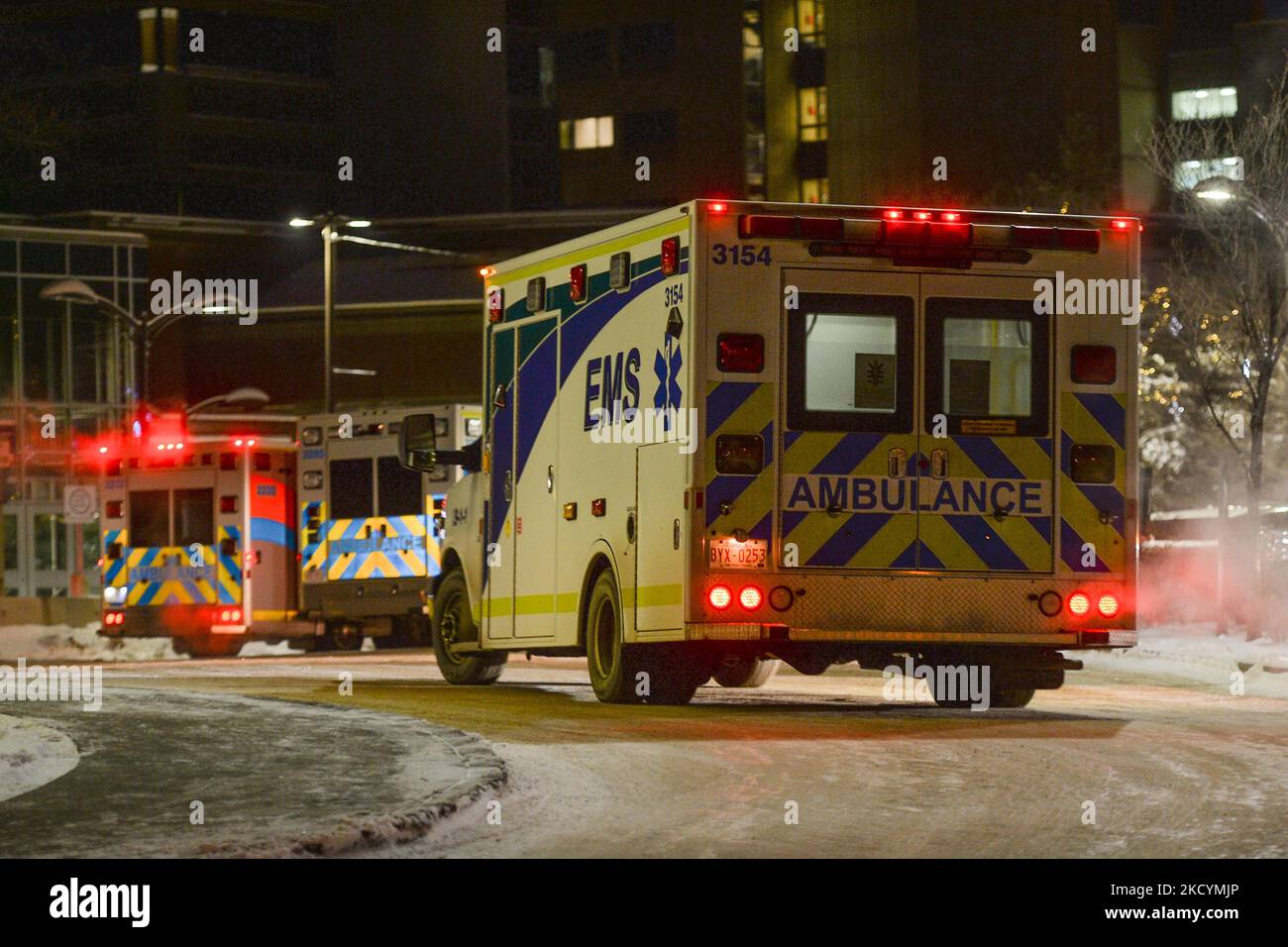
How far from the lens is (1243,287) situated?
30.7 m

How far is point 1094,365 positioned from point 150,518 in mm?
17898

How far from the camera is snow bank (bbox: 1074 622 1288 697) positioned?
22594 mm

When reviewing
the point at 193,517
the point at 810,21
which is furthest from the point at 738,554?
the point at 810,21

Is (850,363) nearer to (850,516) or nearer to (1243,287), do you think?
(850,516)

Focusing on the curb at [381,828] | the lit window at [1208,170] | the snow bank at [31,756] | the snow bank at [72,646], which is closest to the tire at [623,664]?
the snow bank at [31,756]

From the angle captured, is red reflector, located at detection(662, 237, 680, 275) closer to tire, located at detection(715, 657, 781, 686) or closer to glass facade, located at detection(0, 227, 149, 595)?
tire, located at detection(715, 657, 781, 686)

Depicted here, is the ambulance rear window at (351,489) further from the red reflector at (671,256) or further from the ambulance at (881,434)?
the red reflector at (671,256)

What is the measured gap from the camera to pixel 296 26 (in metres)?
92.9

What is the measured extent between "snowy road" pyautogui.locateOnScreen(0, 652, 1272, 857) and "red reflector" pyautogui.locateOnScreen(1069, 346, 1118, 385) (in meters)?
2.24

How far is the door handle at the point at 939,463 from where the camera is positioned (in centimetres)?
1543

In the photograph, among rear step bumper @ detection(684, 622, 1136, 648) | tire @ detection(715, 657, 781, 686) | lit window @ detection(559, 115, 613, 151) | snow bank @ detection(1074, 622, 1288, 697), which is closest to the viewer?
rear step bumper @ detection(684, 622, 1136, 648)

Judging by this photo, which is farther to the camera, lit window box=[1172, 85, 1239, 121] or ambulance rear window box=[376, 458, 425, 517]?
lit window box=[1172, 85, 1239, 121]

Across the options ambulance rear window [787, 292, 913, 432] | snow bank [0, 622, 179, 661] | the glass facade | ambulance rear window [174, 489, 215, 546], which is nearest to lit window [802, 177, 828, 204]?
the glass facade
